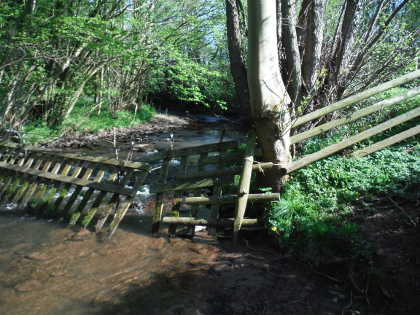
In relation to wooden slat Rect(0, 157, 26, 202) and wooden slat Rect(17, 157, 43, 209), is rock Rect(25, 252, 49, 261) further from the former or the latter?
wooden slat Rect(0, 157, 26, 202)

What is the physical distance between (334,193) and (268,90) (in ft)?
6.29

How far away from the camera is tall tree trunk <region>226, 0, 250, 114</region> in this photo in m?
6.27

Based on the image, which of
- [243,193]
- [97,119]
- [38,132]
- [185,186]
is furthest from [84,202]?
[97,119]

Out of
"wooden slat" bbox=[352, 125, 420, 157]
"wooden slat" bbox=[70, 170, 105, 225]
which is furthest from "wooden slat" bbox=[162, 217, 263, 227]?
"wooden slat" bbox=[352, 125, 420, 157]

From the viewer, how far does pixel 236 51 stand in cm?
630

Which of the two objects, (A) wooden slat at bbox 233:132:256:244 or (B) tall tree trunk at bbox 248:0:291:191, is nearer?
(B) tall tree trunk at bbox 248:0:291:191

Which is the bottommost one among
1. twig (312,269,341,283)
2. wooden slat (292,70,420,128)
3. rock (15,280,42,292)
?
rock (15,280,42,292)

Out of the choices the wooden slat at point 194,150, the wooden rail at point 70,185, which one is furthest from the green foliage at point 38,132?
the wooden slat at point 194,150

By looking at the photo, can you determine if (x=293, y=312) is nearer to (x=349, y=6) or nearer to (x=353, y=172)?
(x=353, y=172)

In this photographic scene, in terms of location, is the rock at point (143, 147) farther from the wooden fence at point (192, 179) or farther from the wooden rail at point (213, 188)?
the wooden rail at point (213, 188)

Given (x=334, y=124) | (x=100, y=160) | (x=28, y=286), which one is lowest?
(x=28, y=286)

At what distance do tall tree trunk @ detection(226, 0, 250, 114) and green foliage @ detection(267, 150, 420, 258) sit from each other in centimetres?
196

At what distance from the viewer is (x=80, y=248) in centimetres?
514

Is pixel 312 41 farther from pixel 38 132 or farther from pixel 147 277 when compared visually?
pixel 38 132
